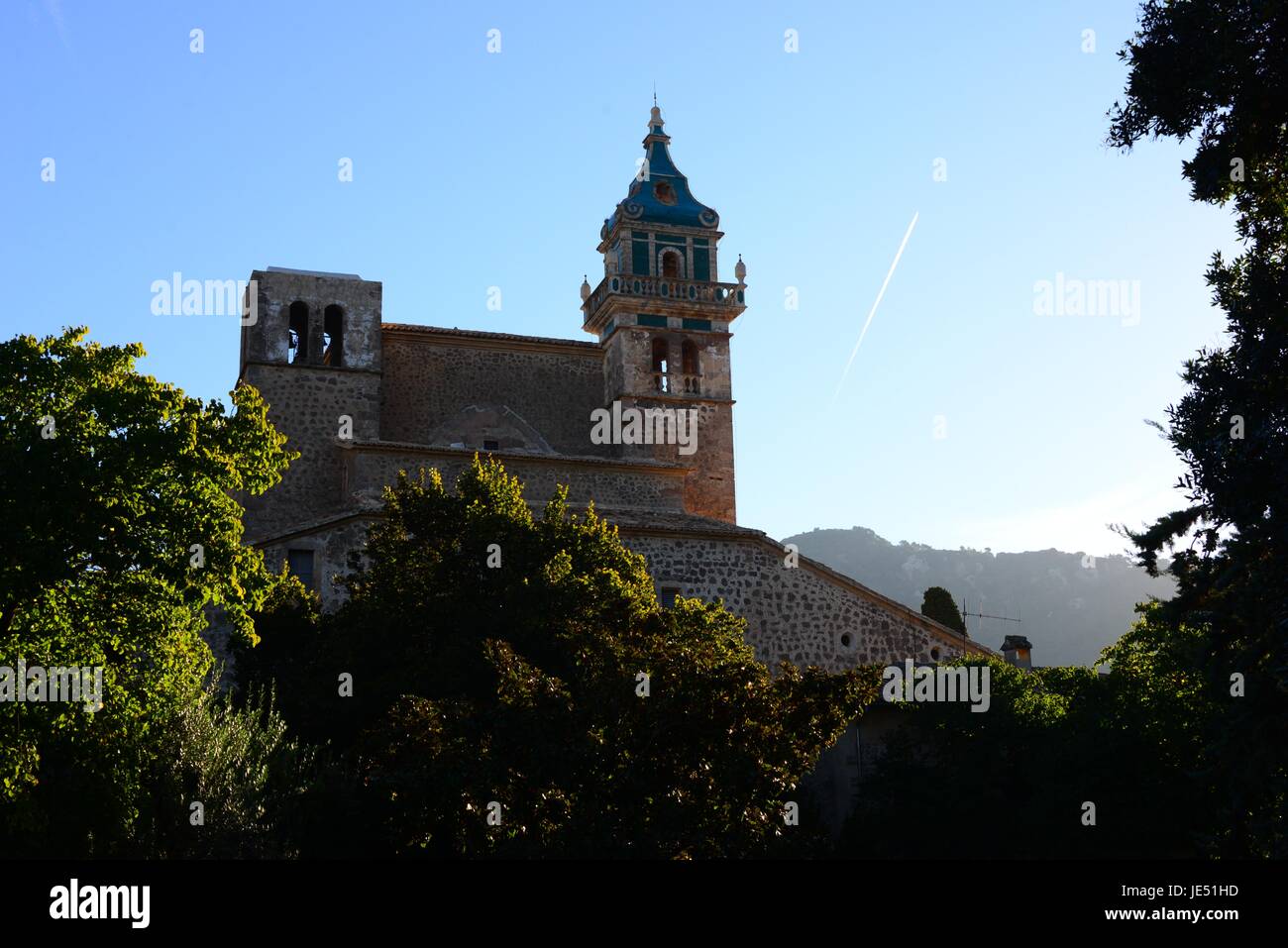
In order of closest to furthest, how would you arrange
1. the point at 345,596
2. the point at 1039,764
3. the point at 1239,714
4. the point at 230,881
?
the point at 230,881
the point at 1239,714
the point at 1039,764
the point at 345,596

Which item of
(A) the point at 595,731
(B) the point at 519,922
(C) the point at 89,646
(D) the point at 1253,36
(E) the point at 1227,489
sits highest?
(D) the point at 1253,36

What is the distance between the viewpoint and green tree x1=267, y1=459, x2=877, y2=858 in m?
17.0

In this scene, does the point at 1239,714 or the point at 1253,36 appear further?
the point at 1239,714

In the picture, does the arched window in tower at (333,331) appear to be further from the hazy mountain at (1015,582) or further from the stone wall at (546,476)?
the hazy mountain at (1015,582)

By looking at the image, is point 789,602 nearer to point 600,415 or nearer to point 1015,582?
point 600,415

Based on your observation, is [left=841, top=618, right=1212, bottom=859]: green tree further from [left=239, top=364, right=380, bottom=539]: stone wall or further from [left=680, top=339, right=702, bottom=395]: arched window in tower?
[left=239, top=364, right=380, bottom=539]: stone wall

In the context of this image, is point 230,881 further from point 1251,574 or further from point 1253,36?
point 1253,36

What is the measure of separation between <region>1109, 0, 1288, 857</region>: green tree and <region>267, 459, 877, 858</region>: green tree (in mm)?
4820

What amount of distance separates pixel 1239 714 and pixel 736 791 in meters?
5.69

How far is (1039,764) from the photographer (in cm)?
2512

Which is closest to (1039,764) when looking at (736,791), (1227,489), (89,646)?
(736,791)

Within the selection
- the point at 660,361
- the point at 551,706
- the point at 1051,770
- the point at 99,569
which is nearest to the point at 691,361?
the point at 660,361

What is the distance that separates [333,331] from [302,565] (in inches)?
450

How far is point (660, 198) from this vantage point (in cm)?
4244
